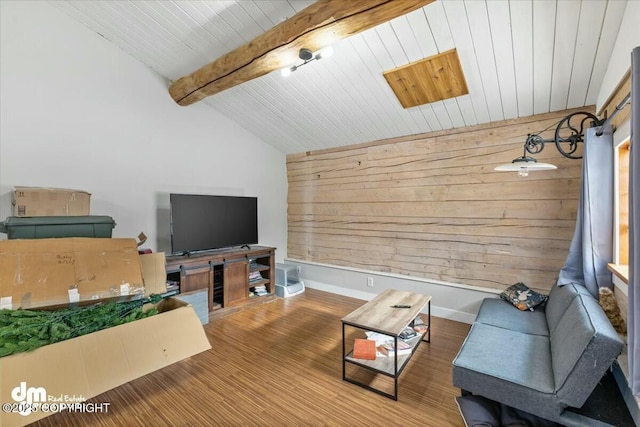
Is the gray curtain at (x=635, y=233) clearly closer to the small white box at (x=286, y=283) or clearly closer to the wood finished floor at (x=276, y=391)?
the wood finished floor at (x=276, y=391)

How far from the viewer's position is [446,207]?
3.57m

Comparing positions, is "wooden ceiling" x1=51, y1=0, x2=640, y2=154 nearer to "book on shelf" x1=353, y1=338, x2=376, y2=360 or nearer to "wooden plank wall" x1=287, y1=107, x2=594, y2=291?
"wooden plank wall" x1=287, y1=107, x2=594, y2=291

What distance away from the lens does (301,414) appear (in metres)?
1.93

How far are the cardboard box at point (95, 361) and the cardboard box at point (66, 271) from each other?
0.44 meters

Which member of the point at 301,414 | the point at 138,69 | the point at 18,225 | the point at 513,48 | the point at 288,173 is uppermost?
the point at 138,69

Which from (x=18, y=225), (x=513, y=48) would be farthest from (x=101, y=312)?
(x=513, y=48)

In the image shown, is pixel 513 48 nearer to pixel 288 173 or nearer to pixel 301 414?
pixel 301 414

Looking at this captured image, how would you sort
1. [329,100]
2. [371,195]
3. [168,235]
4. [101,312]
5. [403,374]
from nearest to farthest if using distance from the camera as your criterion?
[101,312] → [403,374] → [329,100] → [168,235] → [371,195]

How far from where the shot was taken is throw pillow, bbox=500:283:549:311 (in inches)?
109

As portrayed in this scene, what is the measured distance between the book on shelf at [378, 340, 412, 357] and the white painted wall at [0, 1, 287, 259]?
2872mm

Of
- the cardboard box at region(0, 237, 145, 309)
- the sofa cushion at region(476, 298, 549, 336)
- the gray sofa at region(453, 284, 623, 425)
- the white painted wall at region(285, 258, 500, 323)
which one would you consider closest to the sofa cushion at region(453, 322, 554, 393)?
the gray sofa at region(453, 284, 623, 425)

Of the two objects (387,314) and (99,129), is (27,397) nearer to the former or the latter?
(387,314)

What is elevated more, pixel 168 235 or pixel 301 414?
pixel 168 235

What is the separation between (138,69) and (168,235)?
200cm
